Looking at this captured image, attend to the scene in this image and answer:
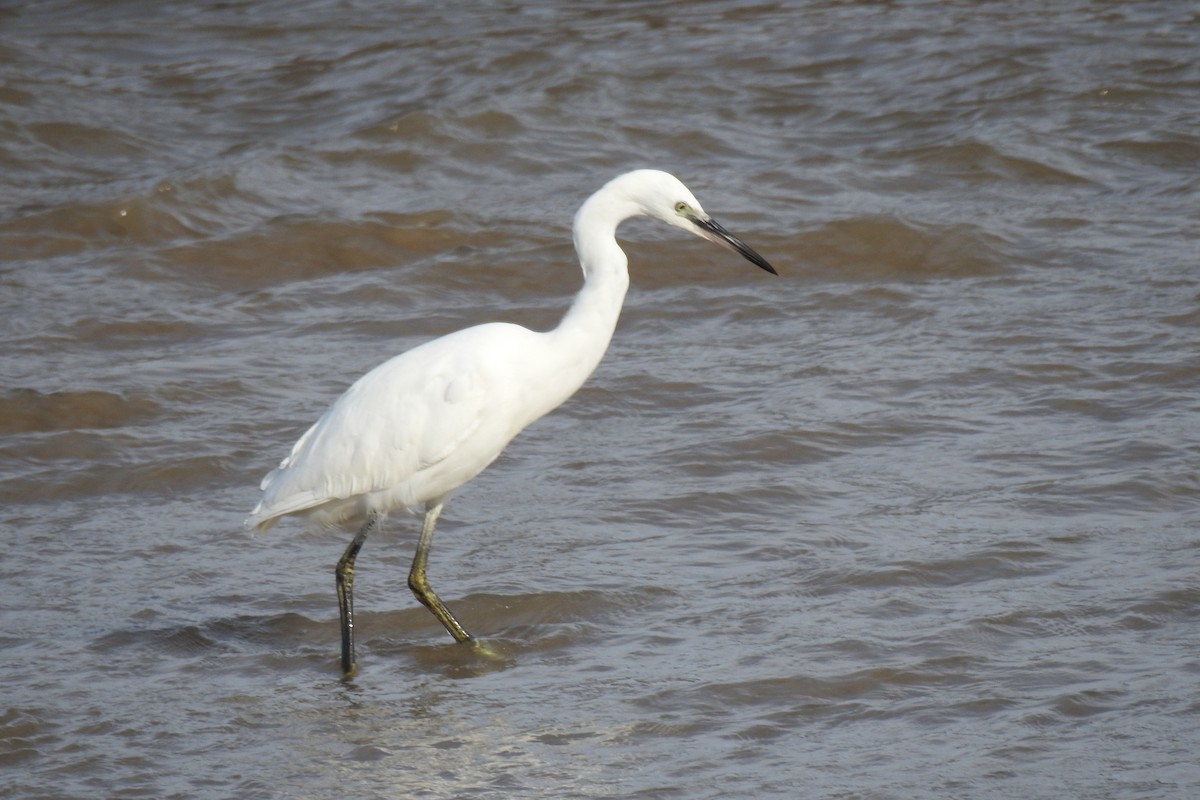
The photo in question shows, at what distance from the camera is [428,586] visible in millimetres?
4953

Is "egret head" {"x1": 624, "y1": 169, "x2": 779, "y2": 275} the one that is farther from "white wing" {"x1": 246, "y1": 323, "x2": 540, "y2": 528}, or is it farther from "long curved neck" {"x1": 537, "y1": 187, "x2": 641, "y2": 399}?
"white wing" {"x1": 246, "y1": 323, "x2": 540, "y2": 528}

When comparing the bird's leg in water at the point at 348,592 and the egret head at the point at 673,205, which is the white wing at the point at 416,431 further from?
the egret head at the point at 673,205

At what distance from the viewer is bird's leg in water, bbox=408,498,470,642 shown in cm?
487

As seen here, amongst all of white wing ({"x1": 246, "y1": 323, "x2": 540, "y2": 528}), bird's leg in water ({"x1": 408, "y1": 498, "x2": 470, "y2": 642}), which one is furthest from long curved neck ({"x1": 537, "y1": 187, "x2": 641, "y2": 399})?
bird's leg in water ({"x1": 408, "y1": 498, "x2": 470, "y2": 642})

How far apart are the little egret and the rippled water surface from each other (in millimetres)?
460

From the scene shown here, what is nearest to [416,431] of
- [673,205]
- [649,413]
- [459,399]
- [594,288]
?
[459,399]

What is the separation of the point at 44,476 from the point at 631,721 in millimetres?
3072

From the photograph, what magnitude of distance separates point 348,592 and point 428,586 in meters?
Answer: 0.27

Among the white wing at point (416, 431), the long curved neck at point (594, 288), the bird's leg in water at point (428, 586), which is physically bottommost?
the bird's leg in water at point (428, 586)

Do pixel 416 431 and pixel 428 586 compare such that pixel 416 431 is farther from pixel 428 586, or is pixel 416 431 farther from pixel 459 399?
pixel 428 586

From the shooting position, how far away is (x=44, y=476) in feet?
20.3

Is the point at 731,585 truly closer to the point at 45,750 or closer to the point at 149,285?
the point at 45,750

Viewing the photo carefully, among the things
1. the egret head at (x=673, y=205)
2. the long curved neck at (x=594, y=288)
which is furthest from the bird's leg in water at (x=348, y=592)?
the egret head at (x=673, y=205)

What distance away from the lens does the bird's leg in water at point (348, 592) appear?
4.68 metres
